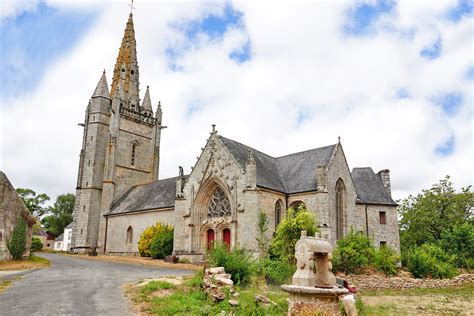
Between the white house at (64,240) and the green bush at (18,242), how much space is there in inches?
1650

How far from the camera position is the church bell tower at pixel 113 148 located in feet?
134

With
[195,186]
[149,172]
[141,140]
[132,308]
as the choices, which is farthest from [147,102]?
[132,308]

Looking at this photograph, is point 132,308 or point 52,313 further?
point 132,308

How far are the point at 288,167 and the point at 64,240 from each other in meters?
52.7

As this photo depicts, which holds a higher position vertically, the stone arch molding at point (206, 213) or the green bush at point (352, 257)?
the stone arch molding at point (206, 213)

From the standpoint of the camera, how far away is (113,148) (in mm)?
41844

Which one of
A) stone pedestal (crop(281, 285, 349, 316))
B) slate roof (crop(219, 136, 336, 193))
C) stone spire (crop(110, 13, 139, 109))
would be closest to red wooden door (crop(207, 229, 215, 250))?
slate roof (crop(219, 136, 336, 193))

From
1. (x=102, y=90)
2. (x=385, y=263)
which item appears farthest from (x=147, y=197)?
(x=385, y=263)

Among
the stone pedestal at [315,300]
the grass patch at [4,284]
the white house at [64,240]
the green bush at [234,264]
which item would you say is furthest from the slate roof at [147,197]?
the white house at [64,240]

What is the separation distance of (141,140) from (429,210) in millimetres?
30595

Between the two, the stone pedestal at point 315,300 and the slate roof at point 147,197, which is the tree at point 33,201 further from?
the stone pedestal at point 315,300

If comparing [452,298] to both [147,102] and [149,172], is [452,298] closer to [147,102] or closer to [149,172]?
[149,172]

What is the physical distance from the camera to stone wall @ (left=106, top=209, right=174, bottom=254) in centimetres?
3388

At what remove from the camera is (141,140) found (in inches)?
1784
